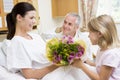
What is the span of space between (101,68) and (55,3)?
303 cm

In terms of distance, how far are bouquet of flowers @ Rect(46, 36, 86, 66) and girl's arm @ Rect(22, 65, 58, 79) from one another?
205mm

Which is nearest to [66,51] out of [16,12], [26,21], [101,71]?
[101,71]

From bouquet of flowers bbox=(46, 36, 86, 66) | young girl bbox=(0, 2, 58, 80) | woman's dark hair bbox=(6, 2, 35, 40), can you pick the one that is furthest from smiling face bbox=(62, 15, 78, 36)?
bouquet of flowers bbox=(46, 36, 86, 66)

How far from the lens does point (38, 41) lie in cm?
196

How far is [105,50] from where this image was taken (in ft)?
5.41

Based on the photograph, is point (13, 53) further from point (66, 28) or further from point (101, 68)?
point (66, 28)

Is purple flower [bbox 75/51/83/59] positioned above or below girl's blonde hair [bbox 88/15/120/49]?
below

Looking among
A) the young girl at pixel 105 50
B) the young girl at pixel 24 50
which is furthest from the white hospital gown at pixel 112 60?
the young girl at pixel 24 50

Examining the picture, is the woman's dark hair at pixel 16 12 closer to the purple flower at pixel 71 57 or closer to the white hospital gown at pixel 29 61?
the white hospital gown at pixel 29 61

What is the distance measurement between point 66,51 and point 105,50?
36cm

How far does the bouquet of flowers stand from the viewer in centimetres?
148

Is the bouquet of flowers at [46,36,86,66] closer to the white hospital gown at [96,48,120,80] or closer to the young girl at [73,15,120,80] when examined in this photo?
the young girl at [73,15,120,80]

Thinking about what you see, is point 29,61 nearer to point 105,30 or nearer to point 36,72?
point 36,72

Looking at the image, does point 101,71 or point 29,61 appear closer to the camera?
point 101,71
